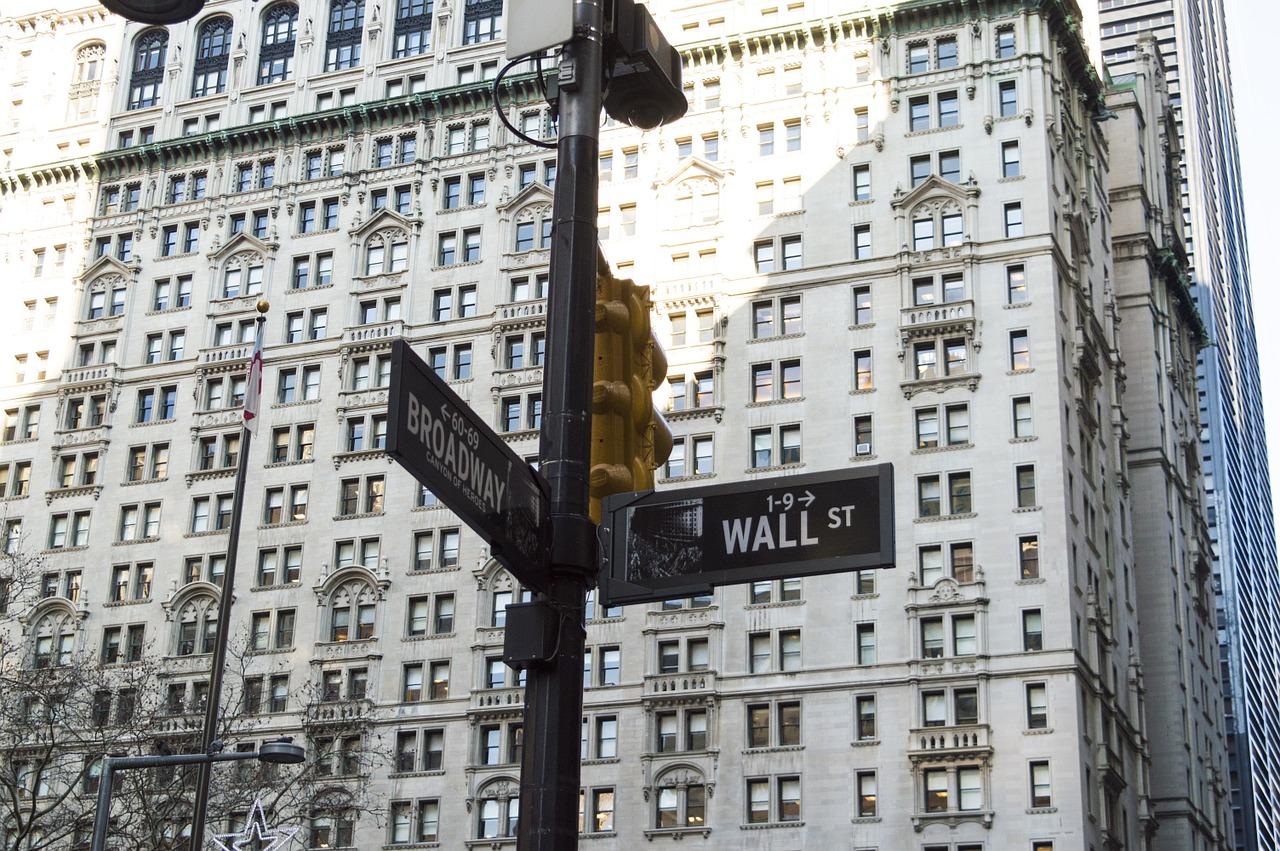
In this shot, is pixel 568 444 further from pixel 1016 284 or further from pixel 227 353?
pixel 227 353

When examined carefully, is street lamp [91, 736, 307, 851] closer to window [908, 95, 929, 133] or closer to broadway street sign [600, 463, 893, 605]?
broadway street sign [600, 463, 893, 605]

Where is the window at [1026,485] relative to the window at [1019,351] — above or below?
below

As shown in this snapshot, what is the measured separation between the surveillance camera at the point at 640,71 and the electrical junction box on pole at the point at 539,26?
0.49 metres

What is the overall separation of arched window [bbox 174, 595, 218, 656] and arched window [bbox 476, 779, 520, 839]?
17143 mm

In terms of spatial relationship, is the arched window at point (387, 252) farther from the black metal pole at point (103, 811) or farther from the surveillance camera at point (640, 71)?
the surveillance camera at point (640, 71)

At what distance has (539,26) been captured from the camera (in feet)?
35.0

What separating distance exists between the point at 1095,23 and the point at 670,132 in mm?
29477

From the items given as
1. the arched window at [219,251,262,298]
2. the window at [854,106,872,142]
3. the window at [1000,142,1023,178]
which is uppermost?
the window at [854,106,872,142]

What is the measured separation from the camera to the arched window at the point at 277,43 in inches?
4082

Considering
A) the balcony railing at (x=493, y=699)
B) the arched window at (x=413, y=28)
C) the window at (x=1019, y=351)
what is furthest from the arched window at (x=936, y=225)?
the arched window at (x=413, y=28)

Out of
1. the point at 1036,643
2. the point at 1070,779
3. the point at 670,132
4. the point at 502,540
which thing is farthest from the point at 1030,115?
the point at 502,540

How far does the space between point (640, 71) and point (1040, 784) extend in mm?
66643

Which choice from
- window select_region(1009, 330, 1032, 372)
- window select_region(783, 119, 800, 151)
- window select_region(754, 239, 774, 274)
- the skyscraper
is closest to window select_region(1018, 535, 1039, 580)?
window select_region(1009, 330, 1032, 372)

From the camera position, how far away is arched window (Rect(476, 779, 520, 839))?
81.4 m
